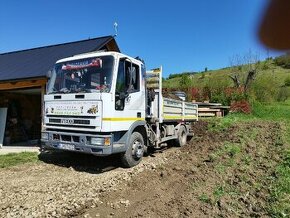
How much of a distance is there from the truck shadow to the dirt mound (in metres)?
1.24

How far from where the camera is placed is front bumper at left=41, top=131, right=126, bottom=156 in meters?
7.56

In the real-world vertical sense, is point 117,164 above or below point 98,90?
below

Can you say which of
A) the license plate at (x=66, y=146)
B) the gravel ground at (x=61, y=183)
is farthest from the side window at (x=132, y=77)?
the gravel ground at (x=61, y=183)

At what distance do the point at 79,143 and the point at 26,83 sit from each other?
207 inches

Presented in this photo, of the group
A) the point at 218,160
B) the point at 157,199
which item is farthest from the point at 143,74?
the point at 157,199

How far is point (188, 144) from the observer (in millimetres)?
12805

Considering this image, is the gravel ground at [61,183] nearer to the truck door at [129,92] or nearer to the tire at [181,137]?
the truck door at [129,92]

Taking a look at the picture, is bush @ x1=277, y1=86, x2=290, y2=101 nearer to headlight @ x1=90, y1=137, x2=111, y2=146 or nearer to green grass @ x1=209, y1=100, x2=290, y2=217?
green grass @ x1=209, y1=100, x2=290, y2=217

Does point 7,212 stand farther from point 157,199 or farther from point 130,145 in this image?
point 130,145

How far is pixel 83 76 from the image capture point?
8250 mm

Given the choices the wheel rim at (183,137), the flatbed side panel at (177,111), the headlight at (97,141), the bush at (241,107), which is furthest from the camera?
the bush at (241,107)

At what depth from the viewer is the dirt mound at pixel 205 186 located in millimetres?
5348

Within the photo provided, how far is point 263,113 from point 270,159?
12.7 m

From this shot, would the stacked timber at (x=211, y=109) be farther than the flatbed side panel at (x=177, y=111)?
Yes
